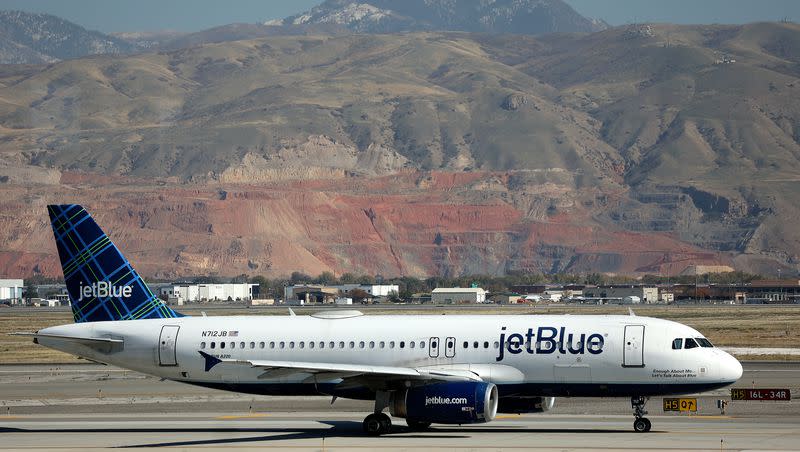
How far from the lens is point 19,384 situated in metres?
62.1

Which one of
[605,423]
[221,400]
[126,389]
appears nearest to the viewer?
[605,423]

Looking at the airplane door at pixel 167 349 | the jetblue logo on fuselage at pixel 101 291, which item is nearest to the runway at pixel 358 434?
the airplane door at pixel 167 349

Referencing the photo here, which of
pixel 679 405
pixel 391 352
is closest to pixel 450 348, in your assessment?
pixel 391 352

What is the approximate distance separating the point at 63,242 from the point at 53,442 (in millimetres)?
8824

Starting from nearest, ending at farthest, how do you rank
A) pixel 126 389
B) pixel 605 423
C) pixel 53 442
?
1. pixel 53 442
2. pixel 605 423
3. pixel 126 389

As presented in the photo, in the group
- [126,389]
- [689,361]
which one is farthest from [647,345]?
[126,389]

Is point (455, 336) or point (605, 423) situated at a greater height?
point (455, 336)

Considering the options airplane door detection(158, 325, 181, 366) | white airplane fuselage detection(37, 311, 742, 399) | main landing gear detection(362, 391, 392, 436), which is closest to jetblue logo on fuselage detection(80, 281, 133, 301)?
white airplane fuselage detection(37, 311, 742, 399)

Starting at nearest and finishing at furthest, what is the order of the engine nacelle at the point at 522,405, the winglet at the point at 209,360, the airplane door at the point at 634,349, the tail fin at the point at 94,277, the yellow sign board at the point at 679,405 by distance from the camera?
the winglet at the point at 209,360, the airplane door at the point at 634,349, the engine nacelle at the point at 522,405, the yellow sign board at the point at 679,405, the tail fin at the point at 94,277

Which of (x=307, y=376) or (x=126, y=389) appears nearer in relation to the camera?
(x=307, y=376)

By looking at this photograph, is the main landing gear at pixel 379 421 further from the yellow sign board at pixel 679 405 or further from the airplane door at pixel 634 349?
the yellow sign board at pixel 679 405

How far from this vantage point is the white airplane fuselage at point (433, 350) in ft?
138

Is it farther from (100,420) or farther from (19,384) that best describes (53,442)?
(19,384)

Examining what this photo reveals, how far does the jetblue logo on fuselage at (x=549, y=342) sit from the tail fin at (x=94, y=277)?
1328 cm
